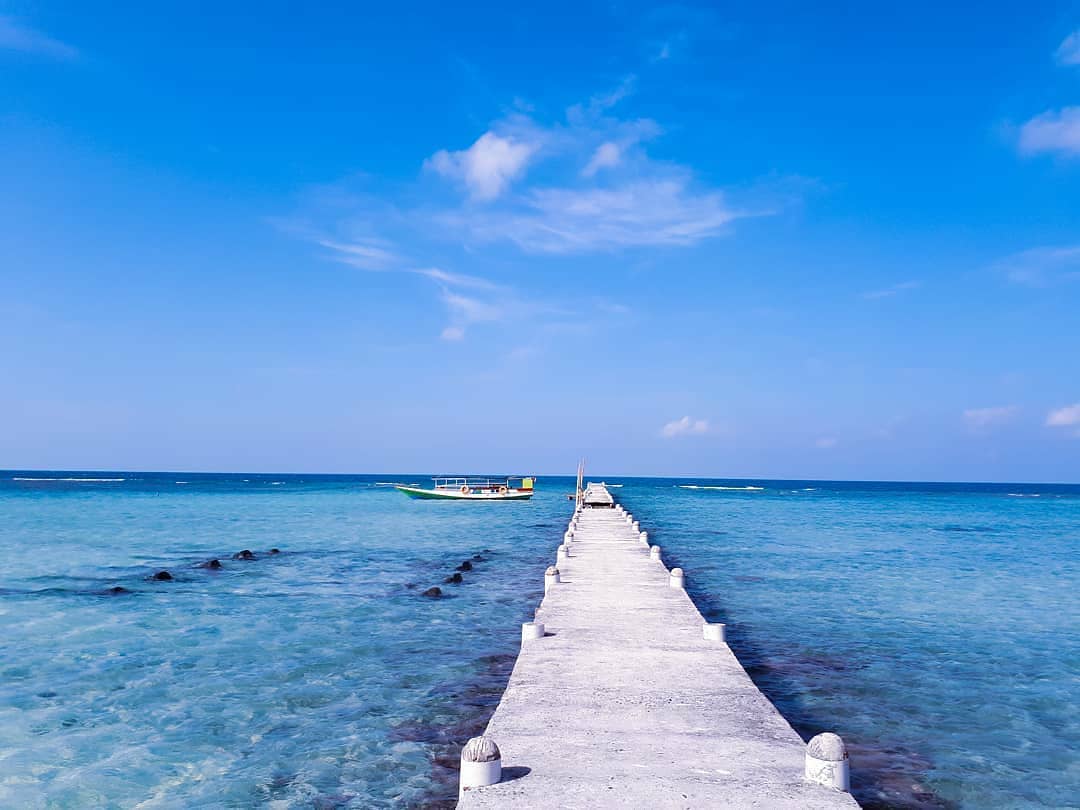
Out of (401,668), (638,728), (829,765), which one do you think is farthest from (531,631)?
(829,765)

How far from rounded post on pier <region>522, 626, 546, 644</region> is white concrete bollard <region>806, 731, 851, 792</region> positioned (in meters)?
5.88

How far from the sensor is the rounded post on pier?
11.9m

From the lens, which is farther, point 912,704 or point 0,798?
point 912,704

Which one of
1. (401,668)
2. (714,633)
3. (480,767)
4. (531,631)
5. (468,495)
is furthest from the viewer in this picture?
(468,495)

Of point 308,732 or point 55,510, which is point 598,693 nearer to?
point 308,732

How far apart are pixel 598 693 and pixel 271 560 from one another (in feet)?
73.2

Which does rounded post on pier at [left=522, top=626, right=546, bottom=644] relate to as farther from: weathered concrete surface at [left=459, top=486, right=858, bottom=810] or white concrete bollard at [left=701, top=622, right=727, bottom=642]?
white concrete bollard at [left=701, top=622, right=727, bottom=642]

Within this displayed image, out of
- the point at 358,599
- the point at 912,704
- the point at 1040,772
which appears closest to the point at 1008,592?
the point at 912,704

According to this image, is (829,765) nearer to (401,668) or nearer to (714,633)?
(714,633)

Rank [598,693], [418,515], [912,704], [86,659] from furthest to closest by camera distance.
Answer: [418,515] → [86,659] → [912,704] → [598,693]

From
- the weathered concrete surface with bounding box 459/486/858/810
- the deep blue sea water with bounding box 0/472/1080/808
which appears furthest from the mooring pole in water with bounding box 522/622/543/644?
the deep blue sea water with bounding box 0/472/1080/808

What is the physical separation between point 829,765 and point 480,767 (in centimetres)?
292

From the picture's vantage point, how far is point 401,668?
13.1 m

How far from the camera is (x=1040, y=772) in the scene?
900 cm
